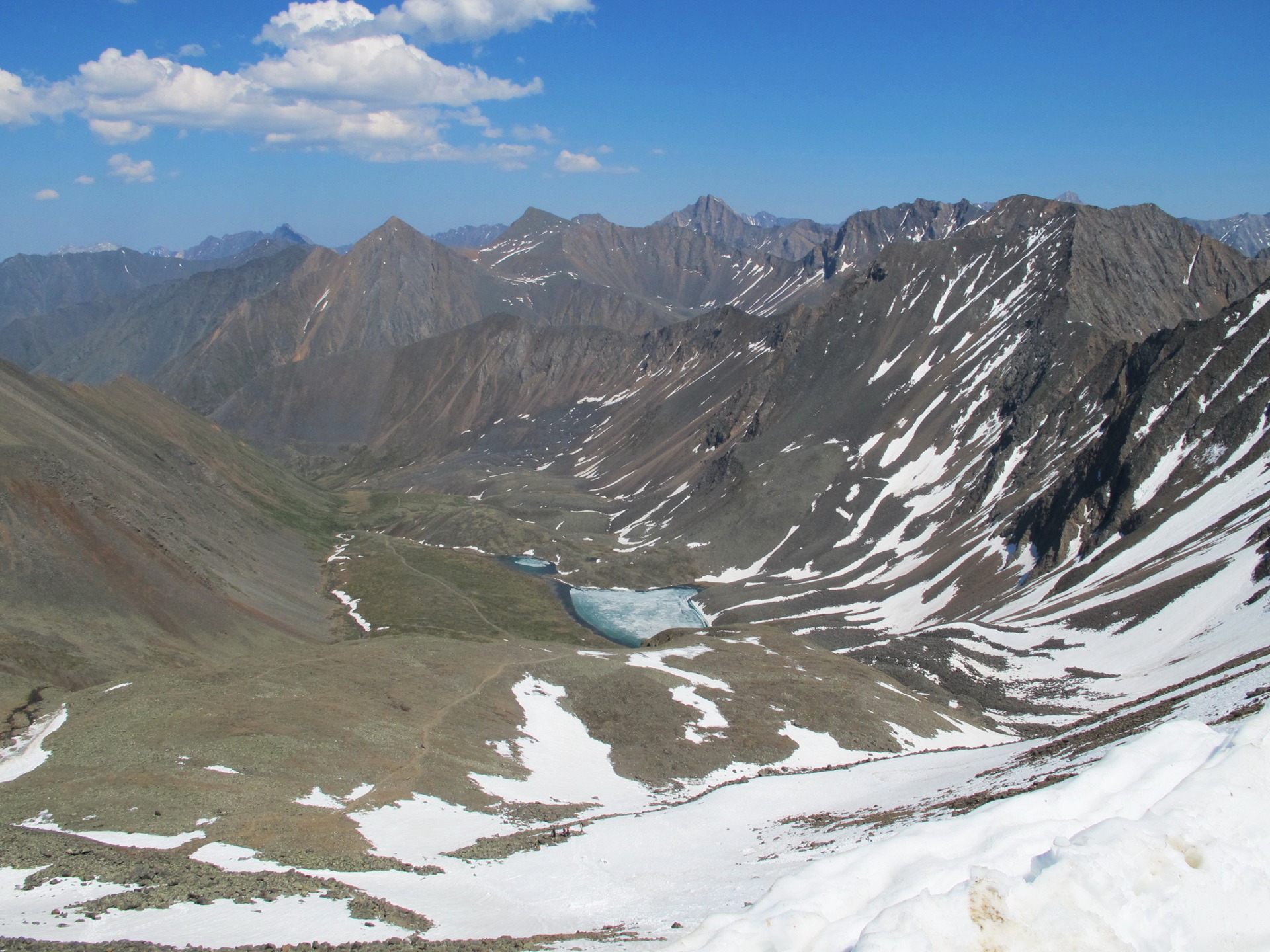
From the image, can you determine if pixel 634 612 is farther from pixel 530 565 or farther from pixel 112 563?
pixel 112 563

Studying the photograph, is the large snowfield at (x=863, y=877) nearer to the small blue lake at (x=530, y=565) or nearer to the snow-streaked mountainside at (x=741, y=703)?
the snow-streaked mountainside at (x=741, y=703)

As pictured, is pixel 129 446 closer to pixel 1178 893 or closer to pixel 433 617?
pixel 433 617

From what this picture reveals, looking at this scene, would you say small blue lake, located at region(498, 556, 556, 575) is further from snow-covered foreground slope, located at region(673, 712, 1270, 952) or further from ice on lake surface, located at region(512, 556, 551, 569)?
snow-covered foreground slope, located at region(673, 712, 1270, 952)

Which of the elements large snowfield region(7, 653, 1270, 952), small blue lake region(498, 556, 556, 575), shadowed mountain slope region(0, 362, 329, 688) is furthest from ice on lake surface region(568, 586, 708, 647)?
large snowfield region(7, 653, 1270, 952)

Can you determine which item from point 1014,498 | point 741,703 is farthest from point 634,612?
point 741,703

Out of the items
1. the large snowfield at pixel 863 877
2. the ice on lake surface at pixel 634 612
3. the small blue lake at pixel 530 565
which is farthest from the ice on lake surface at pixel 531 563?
the large snowfield at pixel 863 877

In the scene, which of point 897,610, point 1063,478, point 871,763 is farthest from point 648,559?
point 871,763
